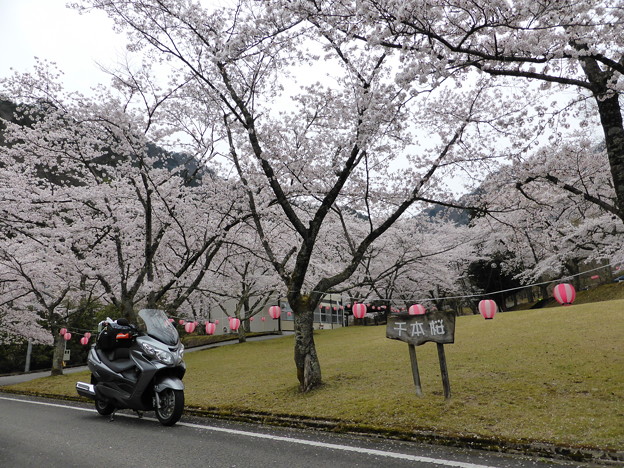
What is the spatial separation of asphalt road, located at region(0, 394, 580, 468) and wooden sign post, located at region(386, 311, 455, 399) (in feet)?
6.92

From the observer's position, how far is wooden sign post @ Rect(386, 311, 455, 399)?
21.5 feet

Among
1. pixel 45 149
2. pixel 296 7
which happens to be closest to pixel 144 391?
pixel 296 7

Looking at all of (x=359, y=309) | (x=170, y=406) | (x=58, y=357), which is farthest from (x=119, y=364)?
(x=58, y=357)

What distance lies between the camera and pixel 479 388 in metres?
7.18

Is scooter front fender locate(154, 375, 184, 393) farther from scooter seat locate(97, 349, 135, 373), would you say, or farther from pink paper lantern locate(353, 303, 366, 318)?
pink paper lantern locate(353, 303, 366, 318)

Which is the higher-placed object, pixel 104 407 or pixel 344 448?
pixel 104 407

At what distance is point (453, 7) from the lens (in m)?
5.85

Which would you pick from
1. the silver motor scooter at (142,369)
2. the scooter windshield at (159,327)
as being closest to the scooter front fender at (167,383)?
the silver motor scooter at (142,369)

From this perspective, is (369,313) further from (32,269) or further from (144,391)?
(144,391)

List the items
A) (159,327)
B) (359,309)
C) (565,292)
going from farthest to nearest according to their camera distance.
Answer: (359,309)
(565,292)
(159,327)

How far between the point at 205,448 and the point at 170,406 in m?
1.63

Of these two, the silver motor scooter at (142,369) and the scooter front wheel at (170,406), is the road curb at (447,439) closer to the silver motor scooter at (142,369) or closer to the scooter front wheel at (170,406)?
the scooter front wheel at (170,406)

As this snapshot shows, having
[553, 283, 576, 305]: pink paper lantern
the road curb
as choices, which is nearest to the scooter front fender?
the road curb

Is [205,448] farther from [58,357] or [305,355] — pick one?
[58,357]
